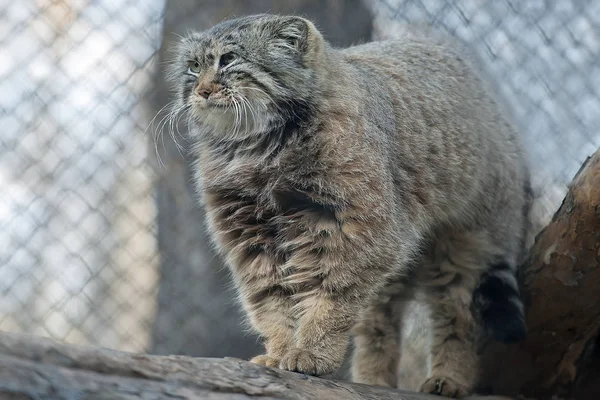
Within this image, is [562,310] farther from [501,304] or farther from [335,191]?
[335,191]

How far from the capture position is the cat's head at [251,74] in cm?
333

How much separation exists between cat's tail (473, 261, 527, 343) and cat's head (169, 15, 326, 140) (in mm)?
1271

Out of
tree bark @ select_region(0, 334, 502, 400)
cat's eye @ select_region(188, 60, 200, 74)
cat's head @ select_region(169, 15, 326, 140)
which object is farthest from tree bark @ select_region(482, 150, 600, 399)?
cat's eye @ select_region(188, 60, 200, 74)

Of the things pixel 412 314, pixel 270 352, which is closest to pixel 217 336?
pixel 412 314

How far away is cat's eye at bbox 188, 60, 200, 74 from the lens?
347 cm

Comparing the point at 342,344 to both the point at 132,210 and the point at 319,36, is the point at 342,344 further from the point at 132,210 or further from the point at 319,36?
the point at 132,210

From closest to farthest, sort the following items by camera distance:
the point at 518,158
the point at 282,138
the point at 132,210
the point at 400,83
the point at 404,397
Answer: the point at 404,397 → the point at 282,138 → the point at 400,83 → the point at 518,158 → the point at 132,210

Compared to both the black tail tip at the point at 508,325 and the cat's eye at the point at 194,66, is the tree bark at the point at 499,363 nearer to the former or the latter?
the black tail tip at the point at 508,325

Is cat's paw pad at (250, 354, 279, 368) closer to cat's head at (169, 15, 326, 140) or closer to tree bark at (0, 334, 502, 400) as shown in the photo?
tree bark at (0, 334, 502, 400)

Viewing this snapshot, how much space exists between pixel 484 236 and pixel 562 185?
0.63 meters

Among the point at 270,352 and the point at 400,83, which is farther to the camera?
the point at 400,83

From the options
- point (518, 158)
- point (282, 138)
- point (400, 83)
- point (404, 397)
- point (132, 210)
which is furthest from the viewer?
point (132, 210)

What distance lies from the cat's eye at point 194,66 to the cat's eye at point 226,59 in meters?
0.12

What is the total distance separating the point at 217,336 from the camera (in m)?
5.17
